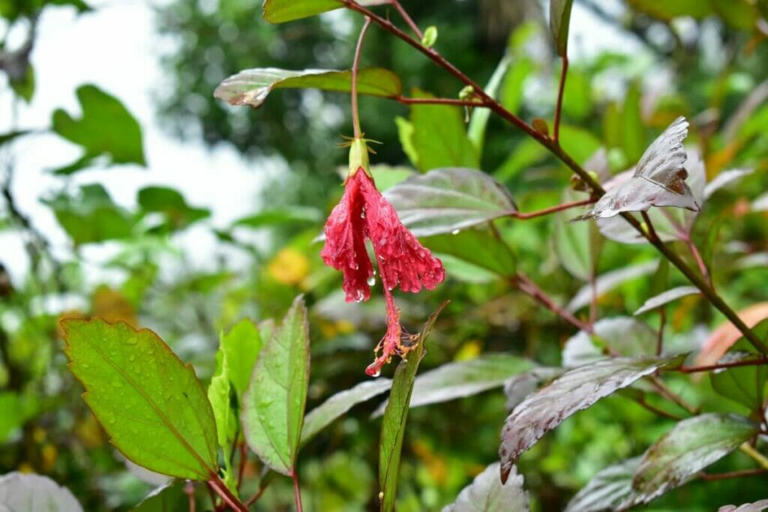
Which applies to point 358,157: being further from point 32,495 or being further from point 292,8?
point 32,495

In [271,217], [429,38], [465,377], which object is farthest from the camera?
[271,217]

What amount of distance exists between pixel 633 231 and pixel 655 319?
665 mm

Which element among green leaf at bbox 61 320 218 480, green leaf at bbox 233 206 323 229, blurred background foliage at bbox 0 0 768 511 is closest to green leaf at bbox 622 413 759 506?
blurred background foliage at bbox 0 0 768 511

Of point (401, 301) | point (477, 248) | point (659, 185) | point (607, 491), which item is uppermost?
point (659, 185)

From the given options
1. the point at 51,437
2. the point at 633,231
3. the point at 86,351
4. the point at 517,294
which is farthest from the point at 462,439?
the point at 86,351

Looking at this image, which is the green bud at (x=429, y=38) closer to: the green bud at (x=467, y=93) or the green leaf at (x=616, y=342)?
the green bud at (x=467, y=93)

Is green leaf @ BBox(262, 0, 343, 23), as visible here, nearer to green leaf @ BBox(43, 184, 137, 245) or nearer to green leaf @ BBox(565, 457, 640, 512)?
green leaf @ BBox(565, 457, 640, 512)

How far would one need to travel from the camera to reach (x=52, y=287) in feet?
4.51

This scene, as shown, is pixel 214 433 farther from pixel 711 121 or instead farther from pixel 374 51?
pixel 374 51

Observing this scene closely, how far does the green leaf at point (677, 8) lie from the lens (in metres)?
0.85

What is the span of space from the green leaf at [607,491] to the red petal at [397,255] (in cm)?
17

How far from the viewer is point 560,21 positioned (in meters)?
0.36

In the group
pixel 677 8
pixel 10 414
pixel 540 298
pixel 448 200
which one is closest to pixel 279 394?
pixel 448 200

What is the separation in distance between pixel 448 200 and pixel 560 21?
0.37ft
